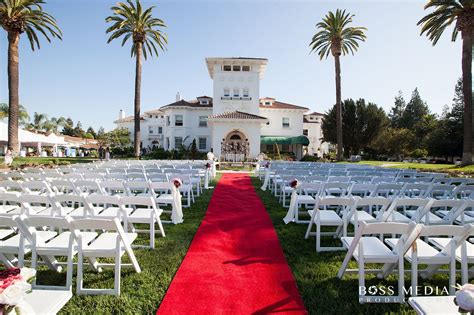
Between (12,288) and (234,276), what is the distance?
10.4 ft

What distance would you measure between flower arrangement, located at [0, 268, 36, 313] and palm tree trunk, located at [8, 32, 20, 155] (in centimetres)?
2679

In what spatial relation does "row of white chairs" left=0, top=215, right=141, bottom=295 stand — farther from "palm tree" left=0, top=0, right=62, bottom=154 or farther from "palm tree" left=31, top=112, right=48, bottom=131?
"palm tree" left=31, top=112, right=48, bottom=131

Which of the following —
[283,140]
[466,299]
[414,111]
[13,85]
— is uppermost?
[414,111]

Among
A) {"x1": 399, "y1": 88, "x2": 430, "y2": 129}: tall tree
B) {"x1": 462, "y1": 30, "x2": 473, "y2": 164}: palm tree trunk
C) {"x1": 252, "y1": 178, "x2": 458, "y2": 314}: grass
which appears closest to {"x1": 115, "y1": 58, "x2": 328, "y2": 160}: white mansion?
{"x1": 462, "y1": 30, "x2": 473, "y2": 164}: palm tree trunk

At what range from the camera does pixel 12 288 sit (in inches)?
64.3

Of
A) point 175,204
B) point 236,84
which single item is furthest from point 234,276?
point 236,84

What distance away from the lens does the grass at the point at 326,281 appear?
3572mm

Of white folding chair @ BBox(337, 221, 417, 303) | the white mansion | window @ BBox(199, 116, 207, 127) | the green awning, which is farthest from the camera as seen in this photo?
window @ BBox(199, 116, 207, 127)

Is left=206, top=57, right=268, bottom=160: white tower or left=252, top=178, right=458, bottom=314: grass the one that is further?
left=206, top=57, right=268, bottom=160: white tower

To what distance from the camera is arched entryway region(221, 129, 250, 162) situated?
31703 mm

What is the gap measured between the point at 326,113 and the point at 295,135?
1009 cm

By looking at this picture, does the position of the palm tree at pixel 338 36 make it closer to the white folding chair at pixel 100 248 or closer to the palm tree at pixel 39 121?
the white folding chair at pixel 100 248

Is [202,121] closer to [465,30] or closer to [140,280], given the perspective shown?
[465,30]

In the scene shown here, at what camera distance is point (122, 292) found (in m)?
3.91
